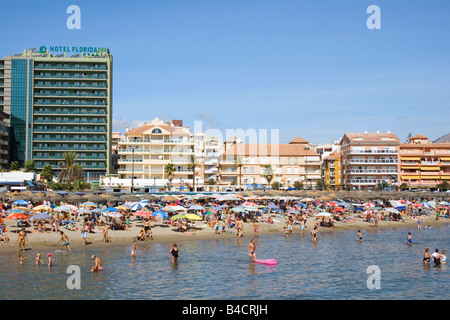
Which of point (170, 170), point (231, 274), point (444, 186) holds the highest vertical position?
point (170, 170)

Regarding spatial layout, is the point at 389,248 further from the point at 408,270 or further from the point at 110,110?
the point at 110,110

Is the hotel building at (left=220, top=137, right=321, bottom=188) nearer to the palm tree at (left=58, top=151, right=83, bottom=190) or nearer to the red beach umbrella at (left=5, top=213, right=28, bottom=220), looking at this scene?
the palm tree at (left=58, top=151, right=83, bottom=190)

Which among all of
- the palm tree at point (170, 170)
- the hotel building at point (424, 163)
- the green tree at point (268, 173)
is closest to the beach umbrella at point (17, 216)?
the palm tree at point (170, 170)

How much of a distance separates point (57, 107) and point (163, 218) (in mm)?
64132

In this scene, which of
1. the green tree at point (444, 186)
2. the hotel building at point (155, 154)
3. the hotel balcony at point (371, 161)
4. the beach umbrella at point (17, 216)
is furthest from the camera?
the hotel balcony at point (371, 161)

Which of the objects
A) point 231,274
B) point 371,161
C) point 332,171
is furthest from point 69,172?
point 332,171

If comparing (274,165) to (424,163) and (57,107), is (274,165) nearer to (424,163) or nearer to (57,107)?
(424,163)

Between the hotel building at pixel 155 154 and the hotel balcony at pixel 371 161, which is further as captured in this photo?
the hotel balcony at pixel 371 161

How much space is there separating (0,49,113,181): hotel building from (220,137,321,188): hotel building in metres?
27.0

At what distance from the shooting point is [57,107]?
333 feet

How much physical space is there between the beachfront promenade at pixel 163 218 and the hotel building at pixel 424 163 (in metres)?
33.5

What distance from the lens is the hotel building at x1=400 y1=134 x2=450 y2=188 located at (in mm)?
100625

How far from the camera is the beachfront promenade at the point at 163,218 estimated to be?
3612 cm

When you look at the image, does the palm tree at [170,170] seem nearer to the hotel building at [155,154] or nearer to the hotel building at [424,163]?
the hotel building at [155,154]
